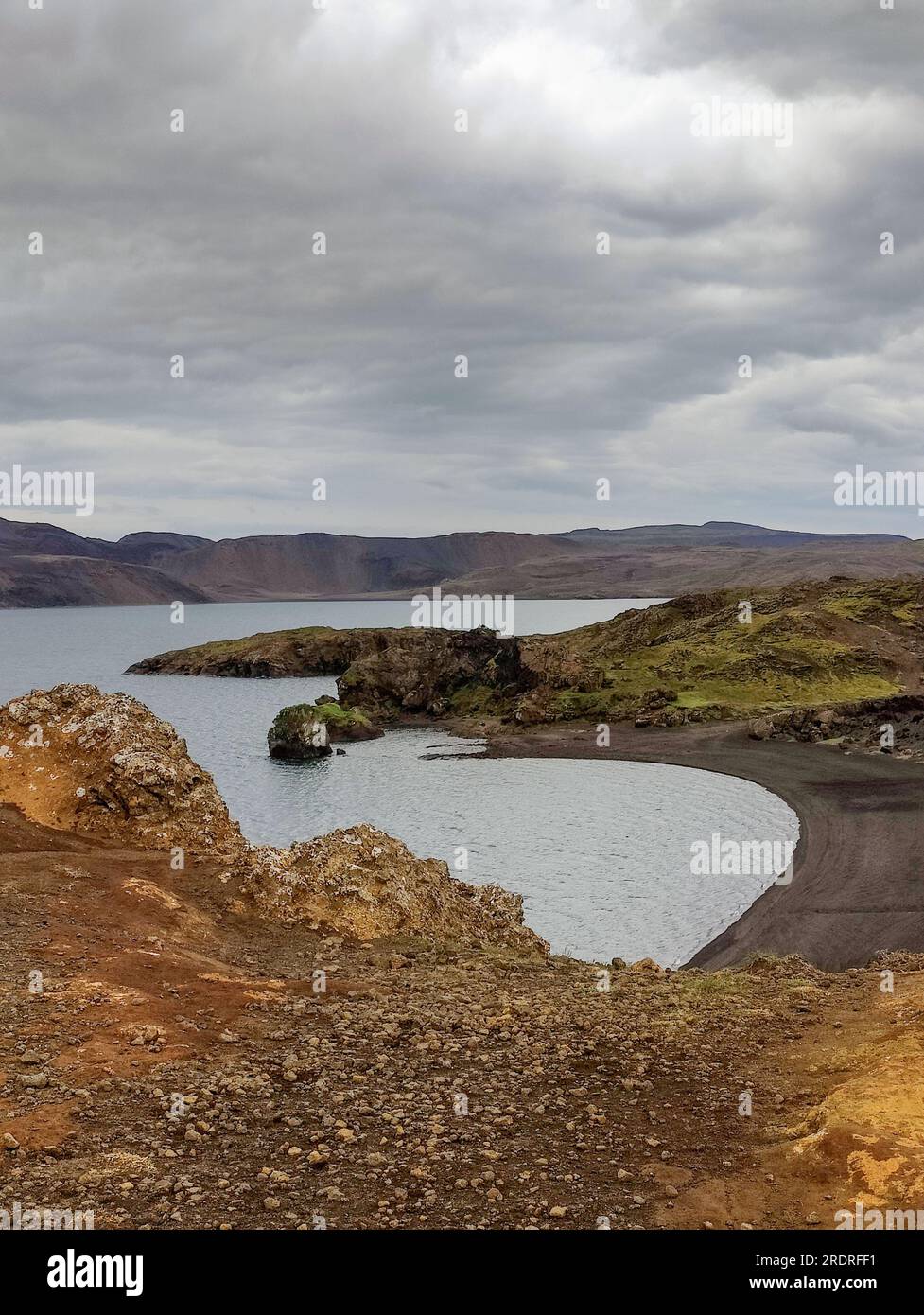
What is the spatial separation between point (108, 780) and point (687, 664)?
90.8 m

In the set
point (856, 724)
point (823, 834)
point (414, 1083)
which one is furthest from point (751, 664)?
point (414, 1083)

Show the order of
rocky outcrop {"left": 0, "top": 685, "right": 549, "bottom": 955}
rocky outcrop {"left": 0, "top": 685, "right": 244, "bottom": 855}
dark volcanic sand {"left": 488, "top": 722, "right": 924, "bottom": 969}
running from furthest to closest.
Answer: dark volcanic sand {"left": 488, "top": 722, "right": 924, "bottom": 969}
rocky outcrop {"left": 0, "top": 685, "right": 244, "bottom": 855}
rocky outcrop {"left": 0, "top": 685, "right": 549, "bottom": 955}

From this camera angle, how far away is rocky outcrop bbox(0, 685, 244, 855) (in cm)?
2439

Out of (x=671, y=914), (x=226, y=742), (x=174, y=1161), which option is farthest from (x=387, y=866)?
(x=226, y=742)

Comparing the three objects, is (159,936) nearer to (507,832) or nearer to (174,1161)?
(174,1161)

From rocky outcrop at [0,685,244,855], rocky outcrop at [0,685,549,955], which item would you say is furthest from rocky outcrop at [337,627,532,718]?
rocky outcrop at [0,685,244,855]

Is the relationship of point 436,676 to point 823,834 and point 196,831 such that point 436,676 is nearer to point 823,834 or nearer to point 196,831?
point 823,834

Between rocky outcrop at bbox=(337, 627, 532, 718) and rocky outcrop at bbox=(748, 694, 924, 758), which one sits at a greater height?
rocky outcrop at bbox=(337, 627, 532, 718)

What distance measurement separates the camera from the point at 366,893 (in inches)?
883

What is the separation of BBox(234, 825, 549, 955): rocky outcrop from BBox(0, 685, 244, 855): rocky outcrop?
2.18 metres

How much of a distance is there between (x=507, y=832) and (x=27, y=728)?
3673 cm

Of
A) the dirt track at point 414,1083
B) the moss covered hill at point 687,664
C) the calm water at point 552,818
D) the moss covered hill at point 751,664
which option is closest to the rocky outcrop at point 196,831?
the dirt track at point 414,1083

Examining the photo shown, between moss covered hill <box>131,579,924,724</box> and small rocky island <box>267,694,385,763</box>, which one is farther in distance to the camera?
moss covered hill <box>131,579,924,724</box>

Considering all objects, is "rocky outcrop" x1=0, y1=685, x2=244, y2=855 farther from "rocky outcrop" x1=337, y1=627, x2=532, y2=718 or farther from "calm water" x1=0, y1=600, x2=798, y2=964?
"rocky outcrop" x1=337, y1=627, x2=532, y2=718
